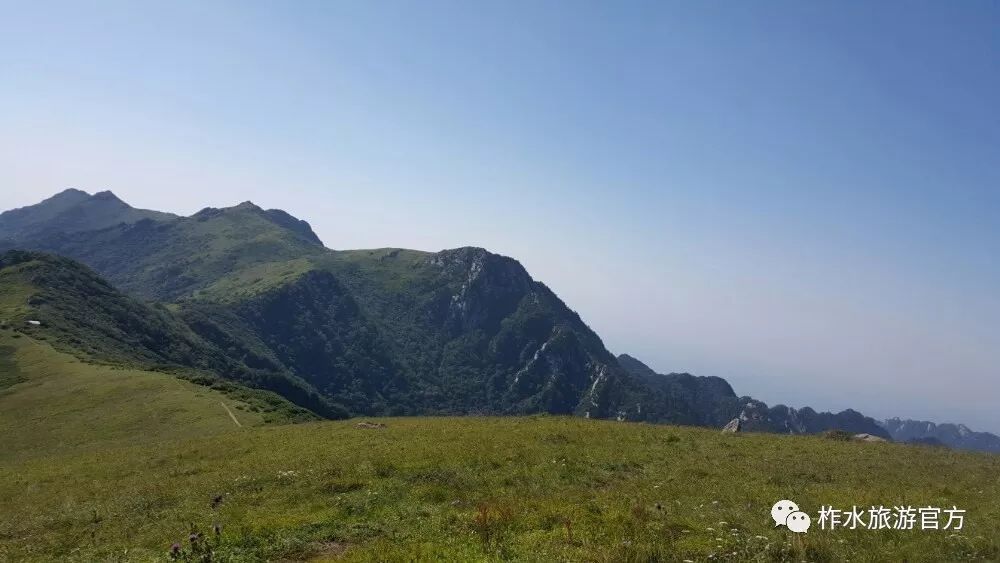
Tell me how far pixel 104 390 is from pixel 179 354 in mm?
91107

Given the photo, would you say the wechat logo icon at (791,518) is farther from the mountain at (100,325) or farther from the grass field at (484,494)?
the mountain at (100,325)

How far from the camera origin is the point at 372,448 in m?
30.6

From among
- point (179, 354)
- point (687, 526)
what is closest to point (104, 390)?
point (687, 526)

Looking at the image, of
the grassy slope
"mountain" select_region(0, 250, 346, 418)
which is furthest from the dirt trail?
"mountain" select_region(0, 250, 346, 418)

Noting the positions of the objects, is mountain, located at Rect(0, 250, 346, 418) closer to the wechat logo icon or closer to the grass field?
the grass field

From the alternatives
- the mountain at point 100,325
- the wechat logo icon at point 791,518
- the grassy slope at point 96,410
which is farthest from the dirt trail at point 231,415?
the wechat logo icon at point 791,518

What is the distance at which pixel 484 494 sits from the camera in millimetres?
21344

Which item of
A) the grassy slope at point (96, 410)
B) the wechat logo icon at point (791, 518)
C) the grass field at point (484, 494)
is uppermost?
the wechat logo icon at point (791, 518)

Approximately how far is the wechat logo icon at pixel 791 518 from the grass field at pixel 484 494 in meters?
0.37

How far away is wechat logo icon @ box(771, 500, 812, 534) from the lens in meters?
15.1

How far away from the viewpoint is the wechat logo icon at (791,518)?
49.5 feet

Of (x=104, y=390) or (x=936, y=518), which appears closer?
(x=936, y=518)

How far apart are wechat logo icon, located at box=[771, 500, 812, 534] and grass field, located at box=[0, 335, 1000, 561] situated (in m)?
Result: 0.37

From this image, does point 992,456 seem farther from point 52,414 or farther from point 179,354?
point 179,354
